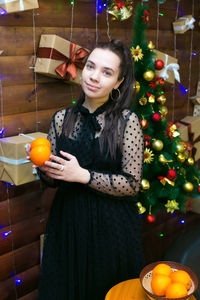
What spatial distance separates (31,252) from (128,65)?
50.1 inches

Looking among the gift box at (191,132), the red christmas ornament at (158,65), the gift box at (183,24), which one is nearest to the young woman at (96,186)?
the red christmas ornament at (158,65)

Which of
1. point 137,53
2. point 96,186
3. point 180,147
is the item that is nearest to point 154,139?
point 180,147

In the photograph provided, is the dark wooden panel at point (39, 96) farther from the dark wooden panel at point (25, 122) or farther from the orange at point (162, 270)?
the orange at point (162, 270)

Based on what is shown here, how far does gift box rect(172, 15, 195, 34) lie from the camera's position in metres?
2.85

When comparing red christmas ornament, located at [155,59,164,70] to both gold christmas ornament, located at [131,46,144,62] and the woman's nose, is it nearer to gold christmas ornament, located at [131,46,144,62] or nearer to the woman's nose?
gold christmas ornament, located at [131,46,144,62]

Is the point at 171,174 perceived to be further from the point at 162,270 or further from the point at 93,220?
the point at 162,270

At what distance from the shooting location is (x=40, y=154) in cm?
153

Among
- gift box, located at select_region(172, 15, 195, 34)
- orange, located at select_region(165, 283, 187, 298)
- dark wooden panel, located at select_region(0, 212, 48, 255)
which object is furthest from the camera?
gift box, located at select_region(172, 15, 195, 34)

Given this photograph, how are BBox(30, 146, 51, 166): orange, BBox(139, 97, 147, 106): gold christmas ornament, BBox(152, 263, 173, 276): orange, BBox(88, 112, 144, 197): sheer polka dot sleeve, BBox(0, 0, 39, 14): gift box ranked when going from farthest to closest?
BBox(139, 97, 147, 106): gold christmas ornament → BBox(0, 0, 39, 14): gift box → BBox(88, 112, 144, 197): sheer polka dot sleeve → BBox(30, 146, 51, 166): orange → BBox(152, 263, 173, 276): orange

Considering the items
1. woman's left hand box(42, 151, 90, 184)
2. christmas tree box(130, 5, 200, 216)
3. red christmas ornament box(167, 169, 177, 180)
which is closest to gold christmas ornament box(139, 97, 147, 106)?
christmas tree box(130, 5, 200, 216)

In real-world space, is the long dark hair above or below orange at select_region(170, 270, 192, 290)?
above

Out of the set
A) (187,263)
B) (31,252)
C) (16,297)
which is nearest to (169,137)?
(187,263)

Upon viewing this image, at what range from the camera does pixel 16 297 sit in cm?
229

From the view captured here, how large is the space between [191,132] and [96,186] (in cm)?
156
